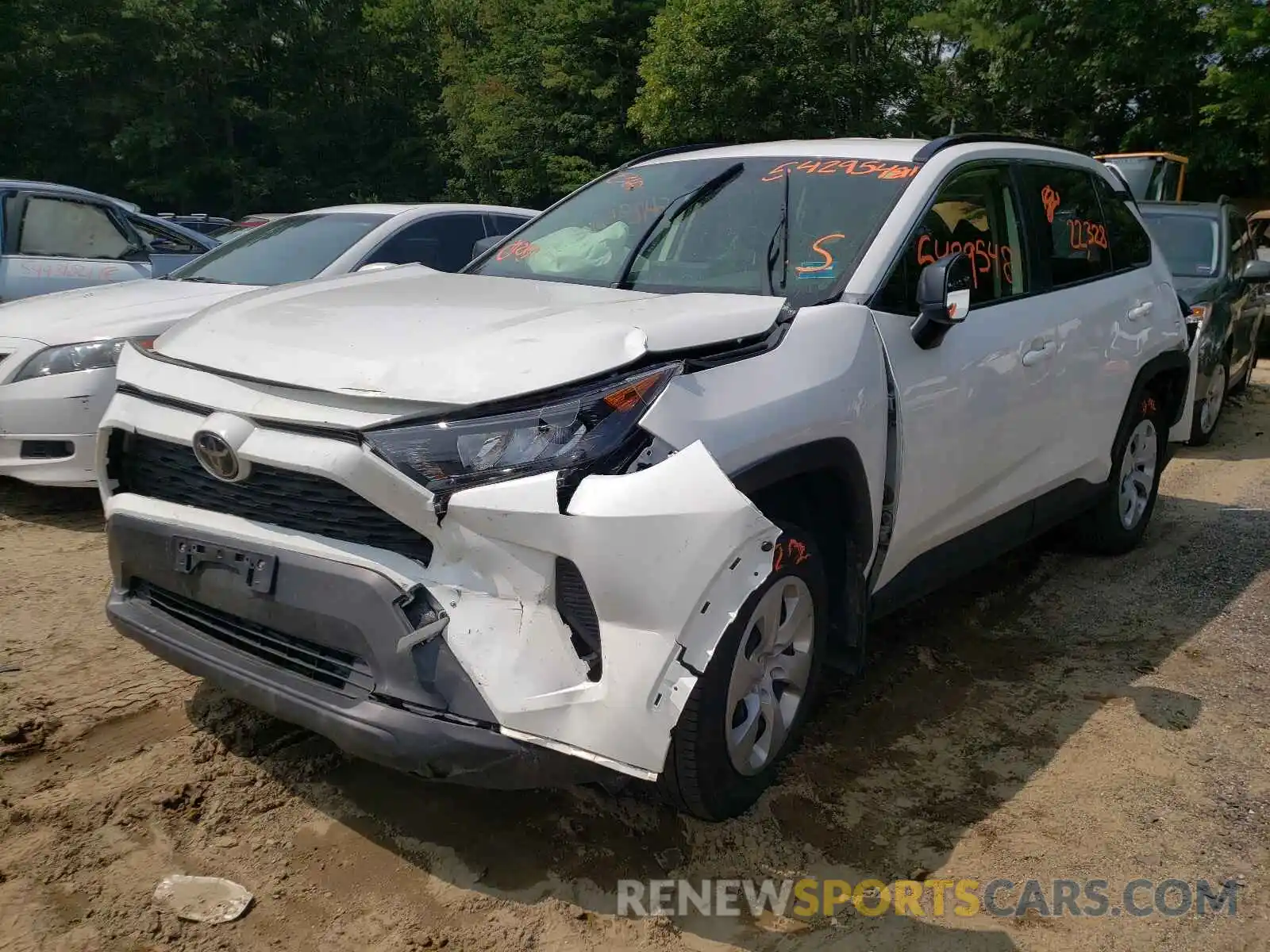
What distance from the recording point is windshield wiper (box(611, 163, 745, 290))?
3.54m

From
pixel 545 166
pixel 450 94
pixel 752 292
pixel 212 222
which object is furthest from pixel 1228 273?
pixel 450 94

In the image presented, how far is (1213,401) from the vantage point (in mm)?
8055

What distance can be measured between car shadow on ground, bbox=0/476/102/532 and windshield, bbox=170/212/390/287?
1.42m

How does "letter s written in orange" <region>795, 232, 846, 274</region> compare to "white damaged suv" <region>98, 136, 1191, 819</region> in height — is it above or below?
above

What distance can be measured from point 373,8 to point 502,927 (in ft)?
139

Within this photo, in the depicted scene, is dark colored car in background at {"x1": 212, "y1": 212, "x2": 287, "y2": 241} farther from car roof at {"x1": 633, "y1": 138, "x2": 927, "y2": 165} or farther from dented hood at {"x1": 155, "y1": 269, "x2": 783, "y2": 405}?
dented hood at {"x1": 155, "y1": 269, "x2": 783, "y2": 405}

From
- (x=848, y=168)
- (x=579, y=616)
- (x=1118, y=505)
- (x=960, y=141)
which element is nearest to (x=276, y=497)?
(x=579, y=616)

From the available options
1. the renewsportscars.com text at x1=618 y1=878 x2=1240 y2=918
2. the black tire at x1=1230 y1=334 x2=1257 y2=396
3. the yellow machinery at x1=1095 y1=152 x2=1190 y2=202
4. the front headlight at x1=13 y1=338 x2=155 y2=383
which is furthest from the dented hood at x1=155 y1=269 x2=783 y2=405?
the yellow machinery at x1=1095 y1=152 x2=1190 y2=202

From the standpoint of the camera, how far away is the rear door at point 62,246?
6.99 metres

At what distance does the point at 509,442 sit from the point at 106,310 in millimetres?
3996

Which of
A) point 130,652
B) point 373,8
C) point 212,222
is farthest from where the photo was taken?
point 373,8

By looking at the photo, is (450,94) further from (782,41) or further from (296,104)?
(782,41)

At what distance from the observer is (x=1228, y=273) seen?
325 inches

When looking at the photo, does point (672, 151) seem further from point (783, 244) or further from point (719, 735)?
point (719, 735)
